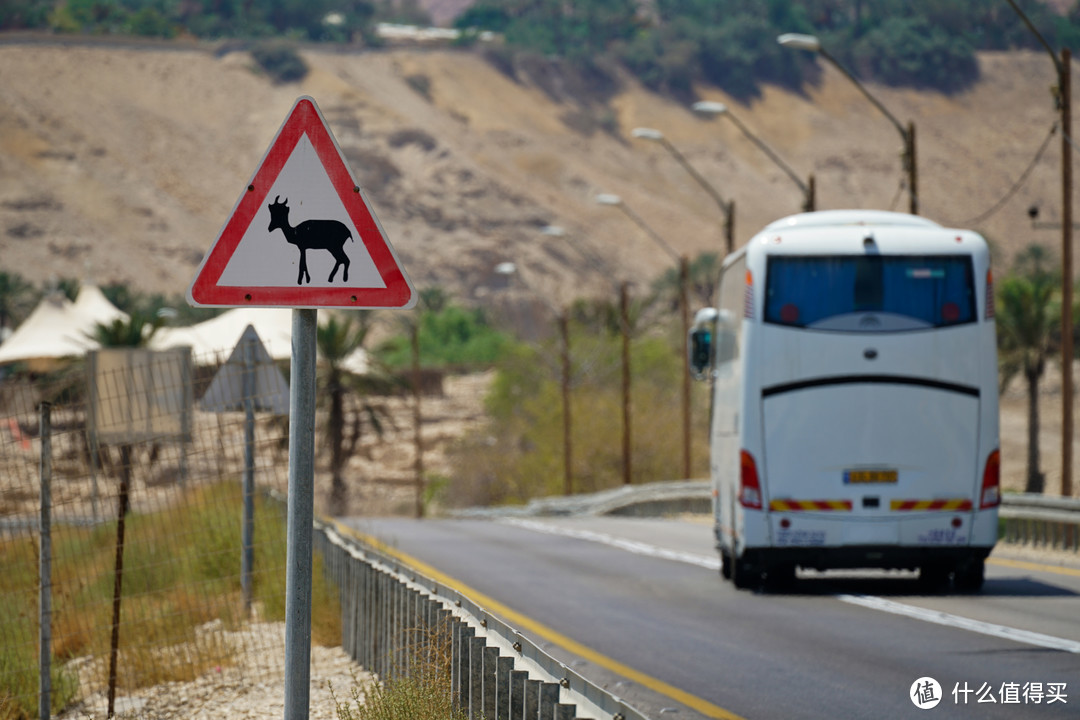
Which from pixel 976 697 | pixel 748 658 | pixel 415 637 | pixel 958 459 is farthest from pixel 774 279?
pixel 415 637

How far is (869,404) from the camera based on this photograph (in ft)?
47.6

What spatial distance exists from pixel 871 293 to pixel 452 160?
390 ft

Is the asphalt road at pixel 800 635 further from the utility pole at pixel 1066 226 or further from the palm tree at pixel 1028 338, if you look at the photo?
the palm tree at pixel 1028 338

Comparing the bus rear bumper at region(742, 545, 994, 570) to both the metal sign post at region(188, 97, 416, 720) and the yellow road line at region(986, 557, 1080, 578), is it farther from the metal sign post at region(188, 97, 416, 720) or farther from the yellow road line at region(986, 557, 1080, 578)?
the metal sign post at region(188, 97, 416, 720)

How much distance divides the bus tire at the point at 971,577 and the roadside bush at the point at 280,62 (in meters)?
Result: 140

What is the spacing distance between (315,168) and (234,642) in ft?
22.3

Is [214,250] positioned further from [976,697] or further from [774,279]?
[774,279]

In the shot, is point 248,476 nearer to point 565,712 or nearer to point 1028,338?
point 565,712

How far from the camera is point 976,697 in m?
9.08

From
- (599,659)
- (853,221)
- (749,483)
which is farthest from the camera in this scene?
(853,221)

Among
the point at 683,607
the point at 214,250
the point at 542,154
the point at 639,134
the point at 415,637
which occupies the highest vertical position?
the point at 542,154

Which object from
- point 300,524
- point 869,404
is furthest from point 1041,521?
point 300,524

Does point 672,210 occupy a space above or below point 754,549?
above

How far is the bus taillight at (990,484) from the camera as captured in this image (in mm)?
14484
